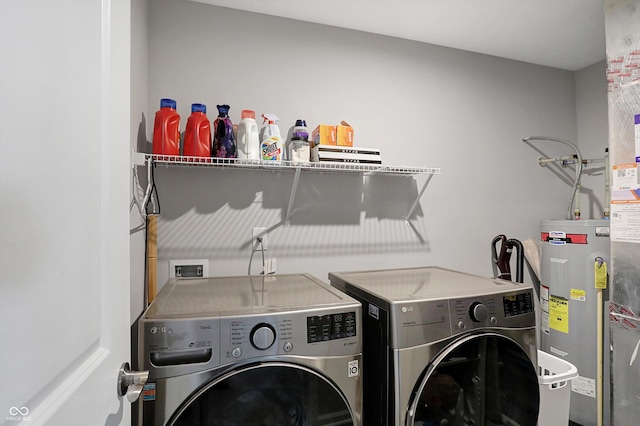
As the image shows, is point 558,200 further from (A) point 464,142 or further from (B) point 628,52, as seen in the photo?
(B) point 628,52

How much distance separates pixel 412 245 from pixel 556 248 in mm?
948

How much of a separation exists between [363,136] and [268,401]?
158 cm

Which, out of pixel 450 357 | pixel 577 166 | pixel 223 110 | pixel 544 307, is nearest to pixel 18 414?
pixel 450 357

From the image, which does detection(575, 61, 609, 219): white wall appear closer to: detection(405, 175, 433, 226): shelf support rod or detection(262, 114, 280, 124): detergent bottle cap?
detection(405, 175, 433, 226): shelf support rod

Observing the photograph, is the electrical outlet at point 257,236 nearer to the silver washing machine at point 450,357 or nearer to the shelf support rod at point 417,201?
the silver washing machine at point 450,357

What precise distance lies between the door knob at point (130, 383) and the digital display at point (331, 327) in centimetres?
47

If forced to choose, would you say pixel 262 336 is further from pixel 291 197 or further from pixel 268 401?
pixel 291 197

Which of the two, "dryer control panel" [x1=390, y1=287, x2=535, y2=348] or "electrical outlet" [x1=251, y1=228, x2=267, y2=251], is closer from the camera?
"dryer control panel" [x1=390, y1=287, x2=535, y2=348]

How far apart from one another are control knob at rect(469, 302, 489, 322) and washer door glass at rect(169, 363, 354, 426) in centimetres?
57

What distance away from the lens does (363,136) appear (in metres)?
2.06

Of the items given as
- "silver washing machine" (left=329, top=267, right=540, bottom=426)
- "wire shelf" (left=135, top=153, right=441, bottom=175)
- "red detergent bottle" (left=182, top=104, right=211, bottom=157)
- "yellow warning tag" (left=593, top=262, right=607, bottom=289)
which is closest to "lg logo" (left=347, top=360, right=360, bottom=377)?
"silver washing machine" (left=329, top=267, right=540, bottom=426)

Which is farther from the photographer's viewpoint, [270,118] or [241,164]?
[270,118]

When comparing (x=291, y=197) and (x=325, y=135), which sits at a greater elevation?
(x=325, y=135)

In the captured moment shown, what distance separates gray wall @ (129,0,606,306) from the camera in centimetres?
174
